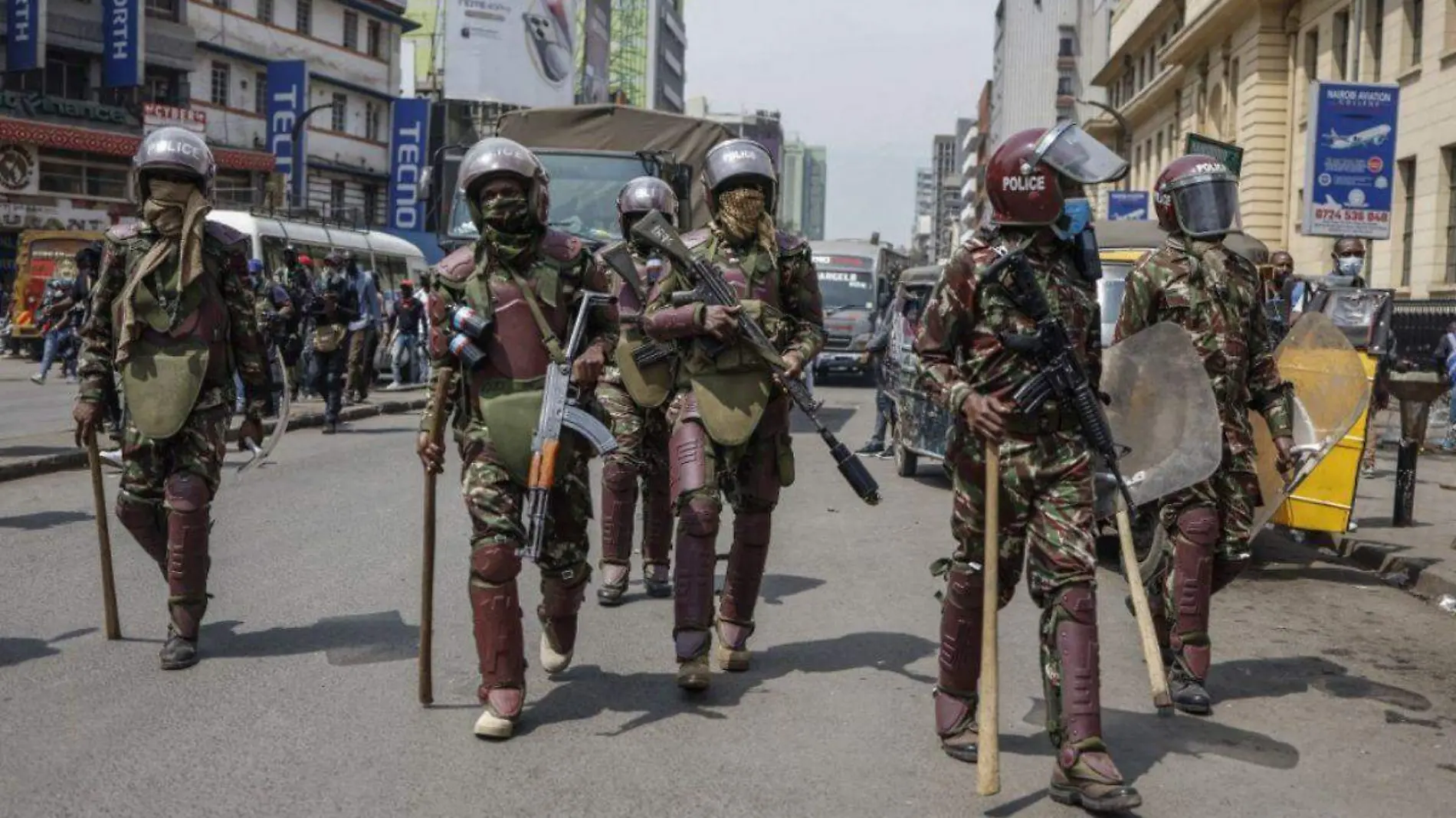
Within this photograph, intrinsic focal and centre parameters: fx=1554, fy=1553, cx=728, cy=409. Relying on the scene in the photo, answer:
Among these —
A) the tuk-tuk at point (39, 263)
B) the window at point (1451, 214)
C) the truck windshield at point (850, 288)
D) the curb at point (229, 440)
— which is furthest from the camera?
the tuk-tuk at point (39, 263)

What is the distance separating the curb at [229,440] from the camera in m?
12.0

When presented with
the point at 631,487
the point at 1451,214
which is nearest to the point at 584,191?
the point at 631,487

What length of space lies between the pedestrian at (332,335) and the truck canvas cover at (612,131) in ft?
8.27

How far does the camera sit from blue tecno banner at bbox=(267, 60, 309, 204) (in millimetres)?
48031

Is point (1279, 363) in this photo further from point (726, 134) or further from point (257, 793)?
point (726, 134)

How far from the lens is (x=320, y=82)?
55281mm

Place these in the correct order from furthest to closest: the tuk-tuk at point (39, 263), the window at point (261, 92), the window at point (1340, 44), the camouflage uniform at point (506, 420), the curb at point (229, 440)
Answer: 1. the window at point (261, 92)
2. the window at point (1340, 44)
3. the tuk-tuk at point (39, 263)
4. the curb at point (229, 440)
5. the camouflage uniform at point (506, 420)

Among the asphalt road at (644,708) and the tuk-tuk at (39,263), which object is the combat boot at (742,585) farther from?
the tuk-tuk at (39,263)

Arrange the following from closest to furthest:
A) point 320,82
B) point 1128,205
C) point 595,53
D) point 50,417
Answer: point 50,417
point 1128,205
point 320,82
point 595,53

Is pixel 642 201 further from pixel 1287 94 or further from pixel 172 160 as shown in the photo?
pixel 1287 94

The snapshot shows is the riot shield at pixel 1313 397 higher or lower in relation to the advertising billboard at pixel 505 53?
lower

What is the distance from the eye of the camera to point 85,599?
23.3 feet

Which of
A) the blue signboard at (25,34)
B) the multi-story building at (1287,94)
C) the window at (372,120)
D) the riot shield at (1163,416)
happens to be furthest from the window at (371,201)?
the riot shield at (1163,416)

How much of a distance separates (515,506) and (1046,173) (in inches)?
79.6
